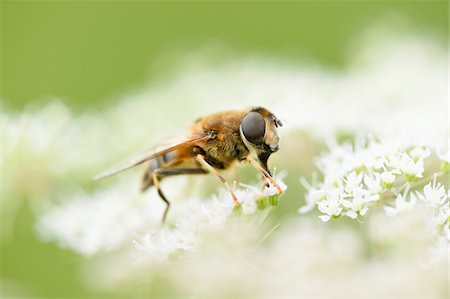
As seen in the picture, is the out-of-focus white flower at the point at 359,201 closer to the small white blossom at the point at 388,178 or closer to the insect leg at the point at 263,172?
the small white blossom at the point at 388,178

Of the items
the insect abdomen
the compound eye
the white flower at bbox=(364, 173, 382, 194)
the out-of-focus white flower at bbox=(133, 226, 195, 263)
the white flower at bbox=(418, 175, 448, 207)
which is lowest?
the out-of-focus white flower at bbox=(133, 226, 195, 263)

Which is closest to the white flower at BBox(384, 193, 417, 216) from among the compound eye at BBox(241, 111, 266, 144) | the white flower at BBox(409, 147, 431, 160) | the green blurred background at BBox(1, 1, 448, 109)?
the white flower at BBox(409, 147, 431, 160)

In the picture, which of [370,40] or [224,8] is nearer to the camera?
[370,40]

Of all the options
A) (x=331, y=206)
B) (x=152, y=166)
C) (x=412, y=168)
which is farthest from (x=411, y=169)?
(x=152, y=166)

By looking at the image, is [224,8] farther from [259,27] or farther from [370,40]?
[370,40]

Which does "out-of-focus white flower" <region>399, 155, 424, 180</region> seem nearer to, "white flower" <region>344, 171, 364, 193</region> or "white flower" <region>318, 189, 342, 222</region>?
"white flower" <region>344, 171, 364, 193</region>

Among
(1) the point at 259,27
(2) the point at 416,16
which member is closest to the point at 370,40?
(2) the point at 416,16
